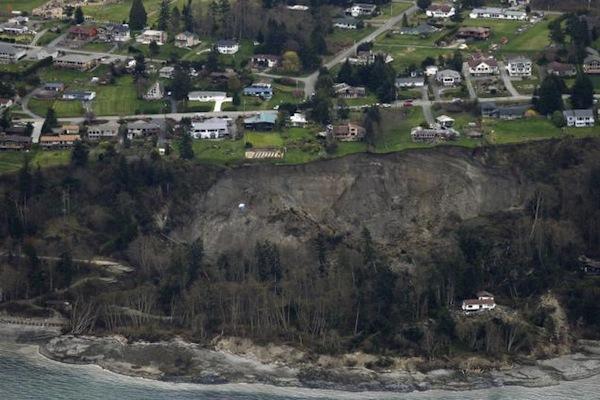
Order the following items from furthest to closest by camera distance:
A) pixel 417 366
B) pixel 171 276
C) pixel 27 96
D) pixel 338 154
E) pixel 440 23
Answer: pixel 440 23 → pixel 27 96 → pixel 338 154 → pixel 171 276 → pixel 417 366

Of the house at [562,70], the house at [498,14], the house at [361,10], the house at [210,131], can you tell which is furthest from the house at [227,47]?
the house at [562,70]

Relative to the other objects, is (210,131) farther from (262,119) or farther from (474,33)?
(474,33)

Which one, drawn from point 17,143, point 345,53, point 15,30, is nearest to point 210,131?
point 17,143

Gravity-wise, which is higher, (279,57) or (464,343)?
(279,57)

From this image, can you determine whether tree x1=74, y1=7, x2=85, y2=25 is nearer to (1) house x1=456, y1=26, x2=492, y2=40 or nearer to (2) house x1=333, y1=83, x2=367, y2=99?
(2) house x1=333, y1=83, x2=367, y2=99

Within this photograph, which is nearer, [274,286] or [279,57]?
[274,286]

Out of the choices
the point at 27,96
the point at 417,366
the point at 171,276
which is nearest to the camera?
the point at 417,366

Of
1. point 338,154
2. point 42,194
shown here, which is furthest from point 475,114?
point 42,194

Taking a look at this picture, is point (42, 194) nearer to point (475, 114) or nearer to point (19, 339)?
point (19, 339)
